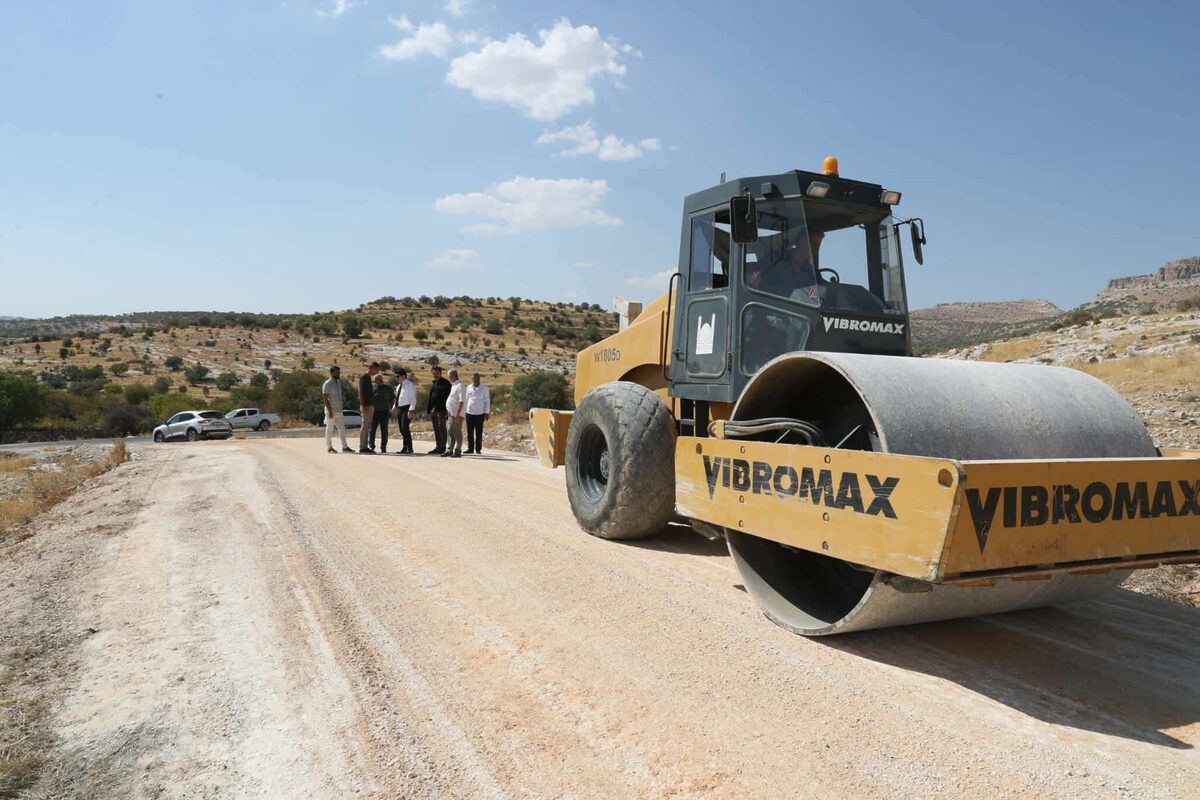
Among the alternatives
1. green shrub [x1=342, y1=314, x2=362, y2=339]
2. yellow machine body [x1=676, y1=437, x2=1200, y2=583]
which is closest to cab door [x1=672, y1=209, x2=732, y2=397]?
yellow machine body [x1=676, y1=437, x2=1200, y2=583]

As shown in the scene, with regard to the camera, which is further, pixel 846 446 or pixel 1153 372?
pixel 1153 372

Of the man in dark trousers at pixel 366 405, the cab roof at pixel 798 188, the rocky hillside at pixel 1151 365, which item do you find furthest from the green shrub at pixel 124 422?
the cab roof at pixel 798 188

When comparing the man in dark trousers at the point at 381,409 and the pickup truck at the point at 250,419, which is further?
the pickup truck at the point at 250,419

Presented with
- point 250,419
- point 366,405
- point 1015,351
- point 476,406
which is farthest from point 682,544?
point 250,419

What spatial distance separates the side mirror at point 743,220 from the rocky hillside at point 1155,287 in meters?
66.9

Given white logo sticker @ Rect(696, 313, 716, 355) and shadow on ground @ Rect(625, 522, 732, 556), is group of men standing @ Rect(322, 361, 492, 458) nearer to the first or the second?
shadow on ground @ Rect(625, 522, 732, 556)

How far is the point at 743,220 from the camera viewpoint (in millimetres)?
5262

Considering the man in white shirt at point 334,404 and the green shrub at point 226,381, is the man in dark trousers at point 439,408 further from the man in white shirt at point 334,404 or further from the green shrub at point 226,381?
the green shrub at point 226,381

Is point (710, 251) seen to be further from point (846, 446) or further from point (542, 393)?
point (542, 393)

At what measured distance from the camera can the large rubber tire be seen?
595 cm

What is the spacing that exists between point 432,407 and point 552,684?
1244 centimetres

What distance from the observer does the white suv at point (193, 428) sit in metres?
32.2

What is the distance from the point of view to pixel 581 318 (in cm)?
9025

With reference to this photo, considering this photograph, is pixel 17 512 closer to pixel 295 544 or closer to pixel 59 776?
pixel 295 544
